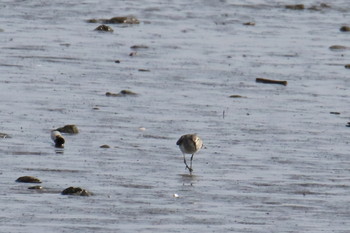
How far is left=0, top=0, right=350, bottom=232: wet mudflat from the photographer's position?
13523 mm

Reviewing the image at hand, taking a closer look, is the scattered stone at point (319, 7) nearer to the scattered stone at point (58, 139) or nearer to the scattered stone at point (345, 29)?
the scattered stone at point (345, 29)

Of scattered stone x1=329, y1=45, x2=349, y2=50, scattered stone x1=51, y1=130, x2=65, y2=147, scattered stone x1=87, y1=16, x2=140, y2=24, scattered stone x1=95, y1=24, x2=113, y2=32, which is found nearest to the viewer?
scattered stone x1=51, y1=130, x2=65, y2=147

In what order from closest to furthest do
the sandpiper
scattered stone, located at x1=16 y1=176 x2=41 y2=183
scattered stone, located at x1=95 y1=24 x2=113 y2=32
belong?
scattered stone, located at x1=16 y1=176 x2=41 y2=183 < the sandpiper < scattered stone, located at x1=95 y1=24 x2=113 y2=32

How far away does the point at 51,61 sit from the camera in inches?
955

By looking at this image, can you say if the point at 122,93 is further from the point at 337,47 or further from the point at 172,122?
the point at 337,47

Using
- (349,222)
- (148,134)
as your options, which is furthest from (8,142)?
(349,222)

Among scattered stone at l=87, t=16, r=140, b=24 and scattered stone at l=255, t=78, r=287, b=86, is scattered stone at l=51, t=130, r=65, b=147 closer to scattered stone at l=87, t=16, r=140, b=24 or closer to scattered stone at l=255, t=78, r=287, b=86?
scattered stone at l=255, t=78, r=287, b=86

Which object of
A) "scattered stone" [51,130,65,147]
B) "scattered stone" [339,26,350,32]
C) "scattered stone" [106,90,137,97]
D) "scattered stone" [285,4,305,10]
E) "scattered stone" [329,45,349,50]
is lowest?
"scattered stone" [285,4,305,10]

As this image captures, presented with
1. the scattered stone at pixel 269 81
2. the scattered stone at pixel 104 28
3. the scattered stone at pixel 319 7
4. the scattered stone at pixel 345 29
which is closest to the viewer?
the scattered stone at pixel 269 81

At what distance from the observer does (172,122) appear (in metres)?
19.0

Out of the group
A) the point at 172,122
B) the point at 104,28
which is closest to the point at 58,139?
the point at 172,122

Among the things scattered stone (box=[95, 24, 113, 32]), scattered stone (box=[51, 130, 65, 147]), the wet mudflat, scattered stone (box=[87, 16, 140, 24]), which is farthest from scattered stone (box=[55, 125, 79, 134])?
scattered stone (box=[87, 16, 140, 24])

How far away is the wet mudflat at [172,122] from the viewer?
13.5m

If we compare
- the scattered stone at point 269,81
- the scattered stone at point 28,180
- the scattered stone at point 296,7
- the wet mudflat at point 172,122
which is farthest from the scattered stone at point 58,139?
the scattered stone at point 296,7
